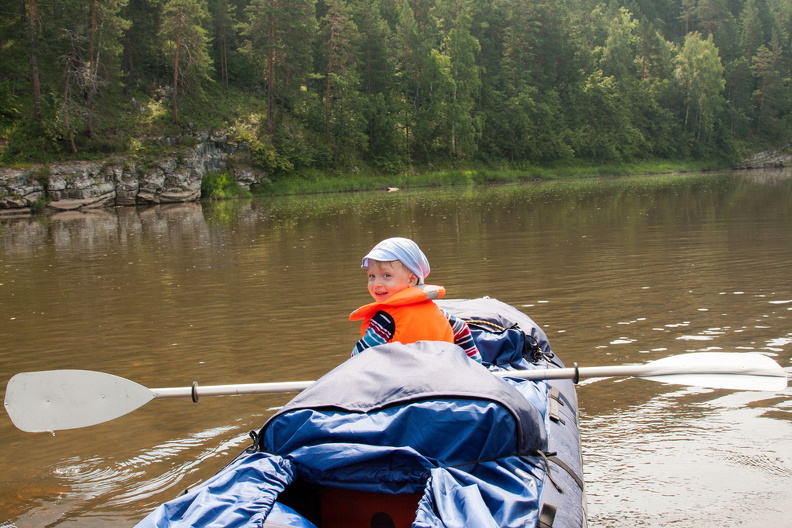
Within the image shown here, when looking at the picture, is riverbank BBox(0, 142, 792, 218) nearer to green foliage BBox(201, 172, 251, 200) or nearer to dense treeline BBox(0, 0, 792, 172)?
green foliage BBox(201, 172, 251, 200)

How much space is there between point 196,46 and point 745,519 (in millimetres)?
35625

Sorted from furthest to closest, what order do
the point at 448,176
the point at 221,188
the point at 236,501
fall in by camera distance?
the point at 448,176 < the point at 221,188 < the point at 236,501

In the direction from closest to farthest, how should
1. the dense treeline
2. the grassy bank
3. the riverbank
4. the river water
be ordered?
the river water → the riverbank → the dense treeline → the grassy bank

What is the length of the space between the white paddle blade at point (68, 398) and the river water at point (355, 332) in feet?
1.23

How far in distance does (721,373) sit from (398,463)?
95.1 inches

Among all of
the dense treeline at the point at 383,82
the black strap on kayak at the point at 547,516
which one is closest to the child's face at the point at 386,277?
the black strap on kayak at the point at 547,516

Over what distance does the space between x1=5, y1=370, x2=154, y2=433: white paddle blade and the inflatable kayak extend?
69.2 inches

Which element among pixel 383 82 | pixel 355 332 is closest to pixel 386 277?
pixel 355 332

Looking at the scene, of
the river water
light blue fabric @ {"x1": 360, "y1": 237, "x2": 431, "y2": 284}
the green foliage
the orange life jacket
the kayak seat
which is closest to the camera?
the kayak seat

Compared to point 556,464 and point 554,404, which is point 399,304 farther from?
point 556,464

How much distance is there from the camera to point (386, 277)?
3.77 m

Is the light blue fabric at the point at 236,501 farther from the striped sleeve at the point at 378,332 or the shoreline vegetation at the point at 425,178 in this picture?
the shoreline vegetation at the point at 425,178

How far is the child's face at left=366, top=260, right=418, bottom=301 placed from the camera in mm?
3756

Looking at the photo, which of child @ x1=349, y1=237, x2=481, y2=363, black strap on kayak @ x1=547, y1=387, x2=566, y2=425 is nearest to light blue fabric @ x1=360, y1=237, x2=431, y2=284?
child @ x1=349, y1=237, x2=481, y2=363
